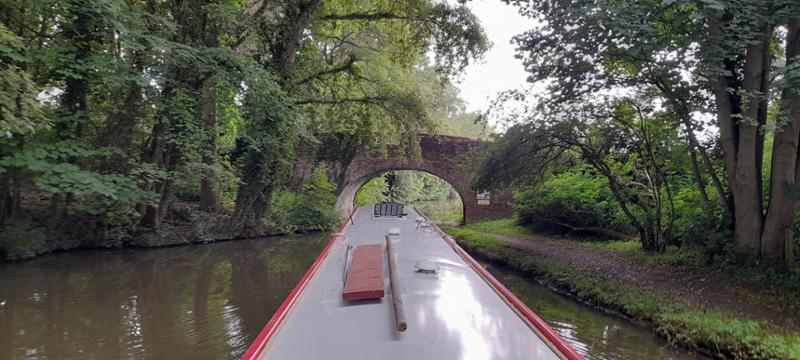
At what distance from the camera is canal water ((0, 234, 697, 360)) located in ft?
13.3

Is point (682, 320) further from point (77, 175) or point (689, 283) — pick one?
point (77, 175)

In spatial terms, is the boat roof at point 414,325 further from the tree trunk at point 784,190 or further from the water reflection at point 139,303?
the tree trunk at point 784,190

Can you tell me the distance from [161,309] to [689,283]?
7049mm

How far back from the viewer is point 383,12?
38.4 feet

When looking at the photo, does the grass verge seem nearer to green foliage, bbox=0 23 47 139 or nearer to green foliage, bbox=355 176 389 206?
green foliage, bbox=0 23 47 139

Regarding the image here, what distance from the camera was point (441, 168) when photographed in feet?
59.9

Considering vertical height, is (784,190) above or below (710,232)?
above

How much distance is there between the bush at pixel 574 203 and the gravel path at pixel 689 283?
6.10ft

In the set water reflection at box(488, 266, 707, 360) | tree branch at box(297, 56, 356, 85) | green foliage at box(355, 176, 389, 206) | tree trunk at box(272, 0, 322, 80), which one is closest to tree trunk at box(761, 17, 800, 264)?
water reflection at box(488, 266, 707, 360)

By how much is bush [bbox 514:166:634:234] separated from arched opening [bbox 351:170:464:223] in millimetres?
4379

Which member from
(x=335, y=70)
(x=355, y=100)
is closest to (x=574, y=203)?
(x=355, y=100)

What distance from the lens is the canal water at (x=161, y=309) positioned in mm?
4047

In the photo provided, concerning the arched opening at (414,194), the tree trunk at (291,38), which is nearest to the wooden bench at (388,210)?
the tree trunk at (291,38)

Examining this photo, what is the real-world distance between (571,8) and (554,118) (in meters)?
3.16
